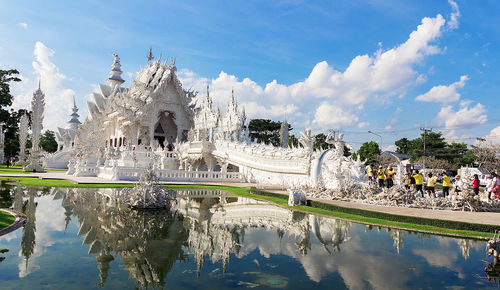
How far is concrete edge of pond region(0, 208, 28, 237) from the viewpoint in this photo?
7.16m

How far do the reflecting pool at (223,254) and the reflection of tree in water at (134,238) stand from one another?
20 mm

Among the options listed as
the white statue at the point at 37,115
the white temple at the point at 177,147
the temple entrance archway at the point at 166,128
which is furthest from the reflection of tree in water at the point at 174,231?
the temple entrance archway at the point at 166,128

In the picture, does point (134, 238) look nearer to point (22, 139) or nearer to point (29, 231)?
point (29, 231)

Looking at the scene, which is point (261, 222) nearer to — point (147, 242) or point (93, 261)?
point (147, 242)

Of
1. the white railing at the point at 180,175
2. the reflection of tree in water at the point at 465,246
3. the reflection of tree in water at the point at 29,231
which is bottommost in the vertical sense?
the reflection of tree in water at the point at 465,246

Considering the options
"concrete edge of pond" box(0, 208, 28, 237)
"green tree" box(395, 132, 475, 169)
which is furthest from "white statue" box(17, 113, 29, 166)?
"green tree" box(395, 132, 475, 169)

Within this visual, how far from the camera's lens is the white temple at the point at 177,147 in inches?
731

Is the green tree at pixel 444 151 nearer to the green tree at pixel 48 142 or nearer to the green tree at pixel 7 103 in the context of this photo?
the green tree at pixel 7 103

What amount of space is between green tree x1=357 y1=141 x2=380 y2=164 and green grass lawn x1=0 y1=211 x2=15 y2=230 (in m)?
47.0

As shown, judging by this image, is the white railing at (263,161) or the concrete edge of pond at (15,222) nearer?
the concrete edge of pond at (15,222)

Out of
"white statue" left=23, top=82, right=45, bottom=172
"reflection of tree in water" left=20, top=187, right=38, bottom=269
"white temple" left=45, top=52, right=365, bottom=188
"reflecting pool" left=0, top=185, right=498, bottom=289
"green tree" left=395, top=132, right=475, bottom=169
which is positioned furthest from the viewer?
"green tree" left=395, top=132, right=475, bottom=169

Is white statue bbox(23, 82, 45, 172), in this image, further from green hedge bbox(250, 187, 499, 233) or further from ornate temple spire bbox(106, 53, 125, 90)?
green hedge bbox(250, 187, 499, 233)

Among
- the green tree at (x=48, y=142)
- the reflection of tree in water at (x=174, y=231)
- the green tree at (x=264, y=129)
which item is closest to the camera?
the reflection of tree in water at (x=174, y=231)

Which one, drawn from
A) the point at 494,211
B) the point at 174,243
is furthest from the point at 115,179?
the point at 494,211
